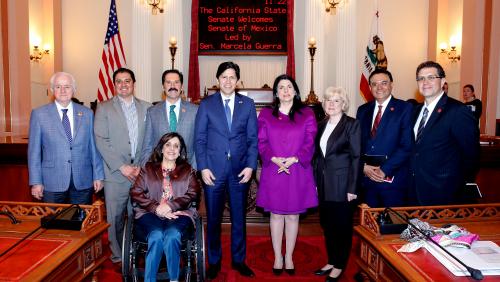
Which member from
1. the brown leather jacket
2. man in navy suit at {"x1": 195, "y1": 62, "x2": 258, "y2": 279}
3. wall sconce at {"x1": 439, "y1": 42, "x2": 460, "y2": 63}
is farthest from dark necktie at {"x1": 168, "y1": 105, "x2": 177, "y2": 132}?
wall sconce at {"x1": 439, "y1": 42, "x2": 460, "y2": 63}

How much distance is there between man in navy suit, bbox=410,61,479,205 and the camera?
2822mm

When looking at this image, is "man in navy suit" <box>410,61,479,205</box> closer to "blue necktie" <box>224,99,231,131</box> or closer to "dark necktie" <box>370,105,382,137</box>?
"dark necktie" <box>370,105,382,137</box>

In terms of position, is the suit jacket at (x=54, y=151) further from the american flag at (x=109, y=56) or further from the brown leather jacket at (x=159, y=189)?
the american flag at (x=109, y=56)

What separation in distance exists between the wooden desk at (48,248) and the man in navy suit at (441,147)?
2.32 meters

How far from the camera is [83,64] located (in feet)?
32.1

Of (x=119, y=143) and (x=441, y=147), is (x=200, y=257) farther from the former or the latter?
(x=441, y=147)

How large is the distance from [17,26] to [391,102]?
8135mm

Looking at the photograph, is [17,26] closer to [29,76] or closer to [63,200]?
[29,76]

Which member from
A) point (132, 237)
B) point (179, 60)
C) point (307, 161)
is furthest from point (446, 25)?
point (132, 237)

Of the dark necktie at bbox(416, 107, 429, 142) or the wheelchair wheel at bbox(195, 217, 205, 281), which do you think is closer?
the wheelchair wheel at bbox(195, 217, 205, 281)

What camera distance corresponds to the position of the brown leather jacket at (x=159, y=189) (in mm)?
2971

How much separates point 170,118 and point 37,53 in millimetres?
7738

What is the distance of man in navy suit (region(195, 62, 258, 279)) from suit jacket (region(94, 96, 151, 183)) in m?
0.66

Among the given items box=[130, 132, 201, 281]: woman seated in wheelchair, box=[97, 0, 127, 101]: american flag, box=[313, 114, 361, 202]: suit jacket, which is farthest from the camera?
box=[97, 0, 127, 101]: american flag
